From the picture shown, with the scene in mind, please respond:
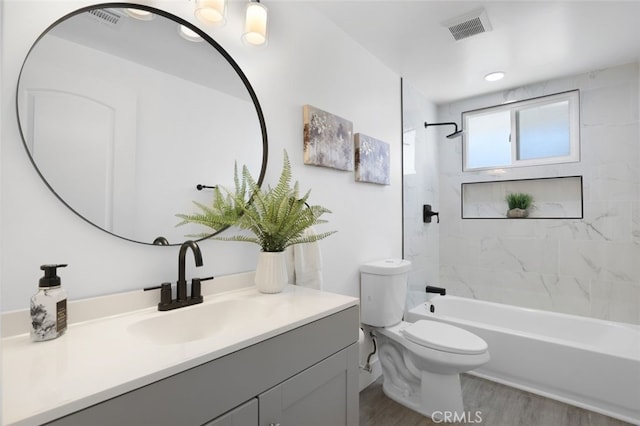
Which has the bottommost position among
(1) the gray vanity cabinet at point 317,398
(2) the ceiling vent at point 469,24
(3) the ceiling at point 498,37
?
(1) the gray vanity cabinet at point 317,398

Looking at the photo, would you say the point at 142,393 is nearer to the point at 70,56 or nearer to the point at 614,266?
the point at 70,56

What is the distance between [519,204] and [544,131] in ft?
2.34

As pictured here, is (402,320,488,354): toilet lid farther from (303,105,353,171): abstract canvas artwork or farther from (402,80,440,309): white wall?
(303,105,353,171): abstract canvas artwork

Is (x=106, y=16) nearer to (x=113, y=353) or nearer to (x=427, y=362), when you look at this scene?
(x=113, y=353)

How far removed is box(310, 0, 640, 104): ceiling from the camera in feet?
5.96

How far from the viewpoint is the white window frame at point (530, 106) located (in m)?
2.69

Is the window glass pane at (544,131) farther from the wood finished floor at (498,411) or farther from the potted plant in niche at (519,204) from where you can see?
the wood finished floor at (498,411)

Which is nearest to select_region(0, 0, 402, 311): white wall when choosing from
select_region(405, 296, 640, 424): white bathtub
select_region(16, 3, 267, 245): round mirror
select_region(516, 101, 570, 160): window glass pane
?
select_region(16, 3, 267, 245): round mirror

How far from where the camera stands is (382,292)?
6.66 ft

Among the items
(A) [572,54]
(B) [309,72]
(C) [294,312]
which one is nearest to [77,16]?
(B) [309,72]

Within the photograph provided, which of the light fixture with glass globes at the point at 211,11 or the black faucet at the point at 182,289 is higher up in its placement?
the light fixture with glass globes at the point at 211,11

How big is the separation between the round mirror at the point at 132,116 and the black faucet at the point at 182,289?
109 mm

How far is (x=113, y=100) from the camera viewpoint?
105 centimetres

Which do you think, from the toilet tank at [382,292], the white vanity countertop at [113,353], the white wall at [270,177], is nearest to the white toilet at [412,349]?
the toilet tank at [382,292]
